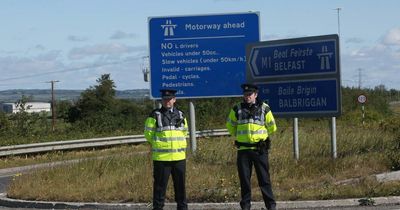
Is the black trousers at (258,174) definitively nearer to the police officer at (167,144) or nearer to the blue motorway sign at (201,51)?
the police officer at (167,144)

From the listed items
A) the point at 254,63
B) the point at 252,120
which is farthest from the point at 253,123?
the point at 254,63

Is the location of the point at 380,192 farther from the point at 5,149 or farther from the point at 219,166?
the point at 5,149

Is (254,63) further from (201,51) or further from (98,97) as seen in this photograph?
(98,97)

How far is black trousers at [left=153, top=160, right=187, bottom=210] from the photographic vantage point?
9.38 meters

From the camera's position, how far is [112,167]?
47.2 ft

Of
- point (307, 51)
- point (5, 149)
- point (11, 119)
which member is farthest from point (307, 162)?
point (11, 119)

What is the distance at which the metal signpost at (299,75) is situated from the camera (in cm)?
1466

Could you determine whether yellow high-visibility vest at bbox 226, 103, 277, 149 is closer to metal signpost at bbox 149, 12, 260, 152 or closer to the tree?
metal signpost at bbox 149, 12, 260, 152

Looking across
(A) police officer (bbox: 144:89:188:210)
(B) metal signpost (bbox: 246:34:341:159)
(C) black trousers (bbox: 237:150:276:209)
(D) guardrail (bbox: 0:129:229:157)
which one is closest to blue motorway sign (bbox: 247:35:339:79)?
(B) metal signpost (bbox: 246:34:341:159)

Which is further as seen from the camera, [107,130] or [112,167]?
[107,130]

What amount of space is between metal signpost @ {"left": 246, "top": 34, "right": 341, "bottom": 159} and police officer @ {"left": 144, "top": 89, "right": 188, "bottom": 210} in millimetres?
5862

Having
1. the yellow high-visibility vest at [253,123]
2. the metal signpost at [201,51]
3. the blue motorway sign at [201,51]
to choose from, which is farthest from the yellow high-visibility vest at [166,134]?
the blue motorway sign at [201,51]

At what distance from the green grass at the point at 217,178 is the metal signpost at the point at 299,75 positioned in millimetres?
965

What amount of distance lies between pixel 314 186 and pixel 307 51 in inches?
156
